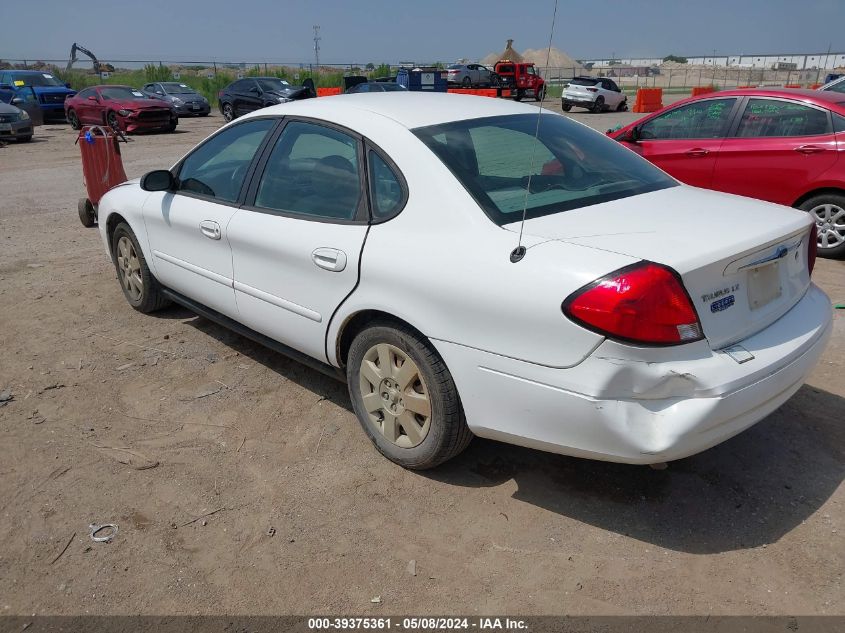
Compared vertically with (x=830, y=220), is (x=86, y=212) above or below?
below

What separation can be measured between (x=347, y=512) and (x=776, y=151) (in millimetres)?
5734

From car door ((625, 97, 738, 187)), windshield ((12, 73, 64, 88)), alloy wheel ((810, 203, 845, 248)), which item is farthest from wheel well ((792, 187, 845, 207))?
windshield ((12, 73, 64, 88))

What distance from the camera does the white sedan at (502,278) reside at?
2514 millimetres

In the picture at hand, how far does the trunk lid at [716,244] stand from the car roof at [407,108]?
0.91 metres

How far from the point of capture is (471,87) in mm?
33781

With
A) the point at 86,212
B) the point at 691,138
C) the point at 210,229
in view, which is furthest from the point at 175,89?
the point at 210,229

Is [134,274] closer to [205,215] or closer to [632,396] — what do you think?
[205,215]

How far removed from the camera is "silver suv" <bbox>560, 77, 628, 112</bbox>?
28938mm

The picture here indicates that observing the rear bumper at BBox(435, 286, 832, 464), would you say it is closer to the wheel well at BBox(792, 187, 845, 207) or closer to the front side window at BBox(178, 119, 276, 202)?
the front side window at BBox(178, 119, 276, 202)

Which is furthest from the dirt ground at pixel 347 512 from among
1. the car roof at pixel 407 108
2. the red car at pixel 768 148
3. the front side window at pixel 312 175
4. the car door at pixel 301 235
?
the red car at pixel 768 148

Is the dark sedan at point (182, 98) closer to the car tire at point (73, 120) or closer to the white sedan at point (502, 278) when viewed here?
the car tire at point (73, 120)

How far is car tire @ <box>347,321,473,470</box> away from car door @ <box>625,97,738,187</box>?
5.11 meters

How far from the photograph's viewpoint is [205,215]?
4.25m

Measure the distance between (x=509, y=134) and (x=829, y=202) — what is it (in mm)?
4451
